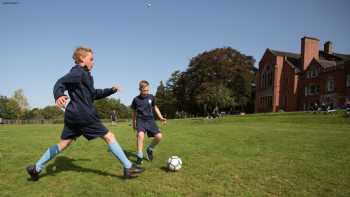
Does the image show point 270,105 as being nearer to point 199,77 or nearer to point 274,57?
point 274,57

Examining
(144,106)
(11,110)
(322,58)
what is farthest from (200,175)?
(11,110)

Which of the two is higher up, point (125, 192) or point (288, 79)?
point (288, 79)

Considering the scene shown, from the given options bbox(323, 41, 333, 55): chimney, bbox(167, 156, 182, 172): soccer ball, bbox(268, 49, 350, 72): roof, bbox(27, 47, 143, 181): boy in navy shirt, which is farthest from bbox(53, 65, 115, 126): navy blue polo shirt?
bbox(323, 41, 333, 55): chimney

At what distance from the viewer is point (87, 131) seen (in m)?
5.54

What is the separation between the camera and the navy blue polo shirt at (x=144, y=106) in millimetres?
7504

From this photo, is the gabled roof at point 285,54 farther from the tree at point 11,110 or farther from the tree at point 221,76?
the tree at point 11,110

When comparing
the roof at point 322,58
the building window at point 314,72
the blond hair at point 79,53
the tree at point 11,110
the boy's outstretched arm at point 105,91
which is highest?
the roof at point 322,58

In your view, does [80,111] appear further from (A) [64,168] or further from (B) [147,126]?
(B) [147,126]

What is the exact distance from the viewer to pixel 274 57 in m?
61.6

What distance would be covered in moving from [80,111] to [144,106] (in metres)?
2.35

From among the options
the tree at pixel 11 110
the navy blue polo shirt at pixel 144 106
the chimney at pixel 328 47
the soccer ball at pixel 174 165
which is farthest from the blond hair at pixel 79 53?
the tree at pixel 11 110

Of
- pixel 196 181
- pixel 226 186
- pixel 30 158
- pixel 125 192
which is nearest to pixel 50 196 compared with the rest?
pixel 125 192

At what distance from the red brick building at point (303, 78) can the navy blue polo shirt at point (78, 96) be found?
5109 cm

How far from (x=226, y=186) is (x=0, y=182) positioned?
14.2 ft
